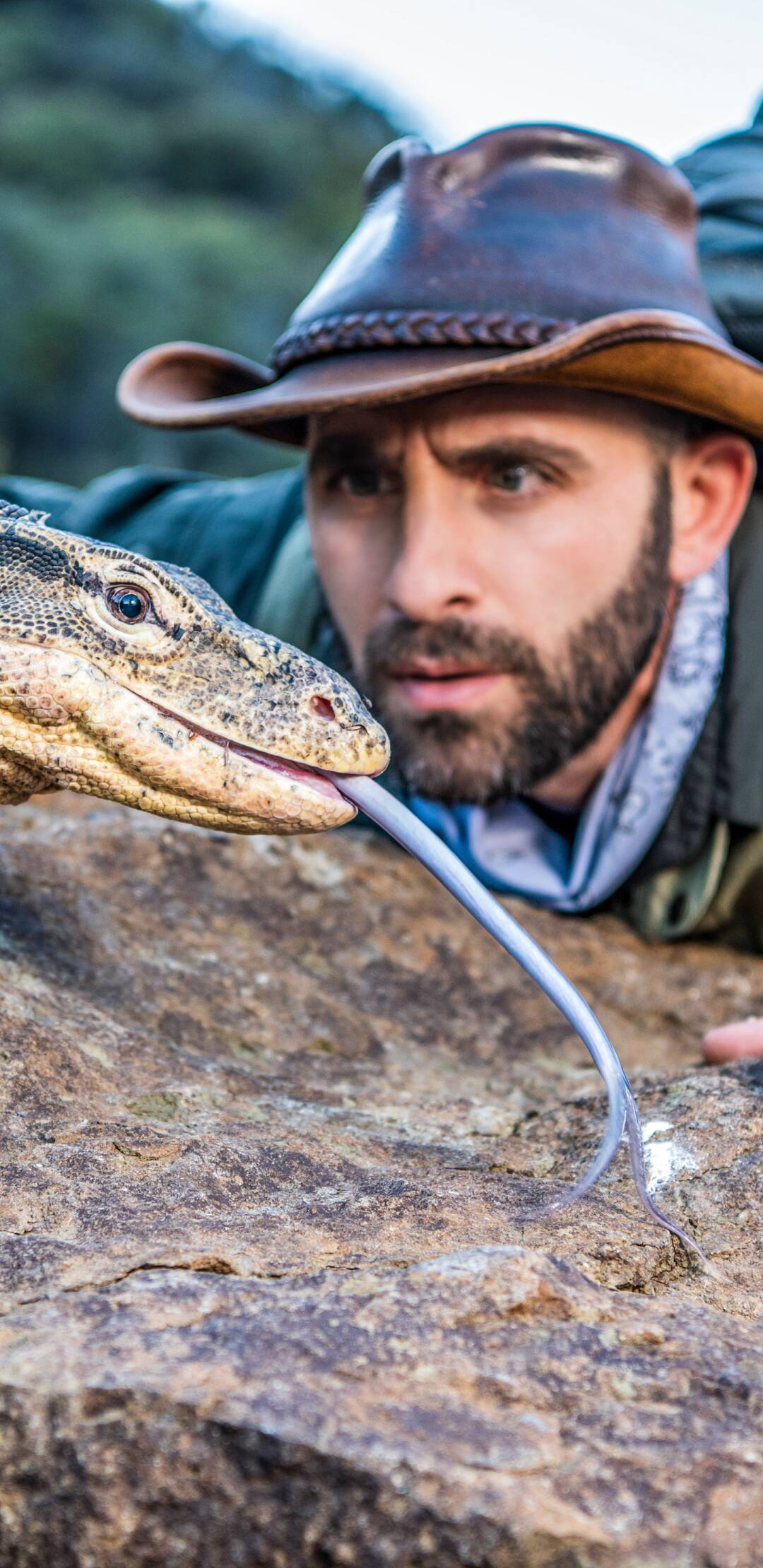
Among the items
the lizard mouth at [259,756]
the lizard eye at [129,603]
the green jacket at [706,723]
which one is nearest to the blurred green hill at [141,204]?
the green jacket at [706,723]

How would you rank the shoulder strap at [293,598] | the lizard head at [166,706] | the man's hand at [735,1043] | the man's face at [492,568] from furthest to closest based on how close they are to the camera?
the shoulder strap at [293,598], the man's face at [492,568], the man's hand at [735,1043], the lizard head at [166,706]

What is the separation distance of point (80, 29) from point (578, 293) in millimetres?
36010

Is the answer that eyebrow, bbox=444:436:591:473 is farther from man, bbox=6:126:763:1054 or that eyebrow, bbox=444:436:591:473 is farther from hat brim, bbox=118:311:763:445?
hat brim, bbox=118:311:763:445

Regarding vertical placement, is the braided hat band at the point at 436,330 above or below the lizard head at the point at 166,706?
above

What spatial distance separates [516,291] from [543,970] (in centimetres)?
203

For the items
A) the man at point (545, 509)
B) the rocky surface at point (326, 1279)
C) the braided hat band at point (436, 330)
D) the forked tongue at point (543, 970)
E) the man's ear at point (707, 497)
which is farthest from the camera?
the man's ear at point (707, 497)

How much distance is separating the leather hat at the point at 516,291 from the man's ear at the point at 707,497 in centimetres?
17

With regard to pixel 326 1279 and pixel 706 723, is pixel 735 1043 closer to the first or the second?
pixel 326 1279

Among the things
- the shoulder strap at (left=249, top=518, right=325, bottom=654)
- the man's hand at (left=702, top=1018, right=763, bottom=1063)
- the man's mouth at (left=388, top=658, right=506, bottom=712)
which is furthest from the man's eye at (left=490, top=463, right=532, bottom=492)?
the man's hand at (left=702, top=1018, right=763, bottom=1063)

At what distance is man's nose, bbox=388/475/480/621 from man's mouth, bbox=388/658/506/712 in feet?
0.65

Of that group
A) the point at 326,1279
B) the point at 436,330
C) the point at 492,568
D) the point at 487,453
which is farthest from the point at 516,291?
the point at 326,1279

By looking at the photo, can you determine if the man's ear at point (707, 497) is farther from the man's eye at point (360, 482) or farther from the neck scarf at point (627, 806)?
the man's eye at point (360, 482)

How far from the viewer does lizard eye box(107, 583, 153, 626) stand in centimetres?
198

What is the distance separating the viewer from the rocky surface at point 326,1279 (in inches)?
46.3
